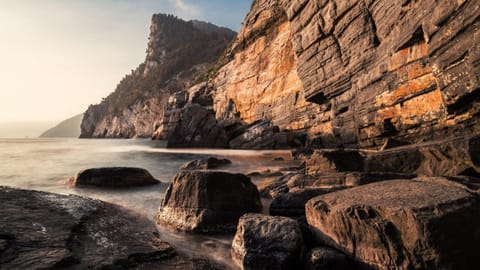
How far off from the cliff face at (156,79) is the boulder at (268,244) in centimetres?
7773

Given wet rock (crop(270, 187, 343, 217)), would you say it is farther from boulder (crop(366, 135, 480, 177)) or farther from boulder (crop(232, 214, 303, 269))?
boulder (crop(366, 135, 480, 177))

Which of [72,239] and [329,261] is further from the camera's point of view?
[72,239]

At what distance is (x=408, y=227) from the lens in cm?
309

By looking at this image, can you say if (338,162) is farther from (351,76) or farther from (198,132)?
(198,132)

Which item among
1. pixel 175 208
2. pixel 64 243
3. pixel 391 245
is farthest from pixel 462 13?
pixel 64 243

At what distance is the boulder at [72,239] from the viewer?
3.17m

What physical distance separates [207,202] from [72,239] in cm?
232

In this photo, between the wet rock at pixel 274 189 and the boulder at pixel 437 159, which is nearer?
the boulder at pixel 437 159

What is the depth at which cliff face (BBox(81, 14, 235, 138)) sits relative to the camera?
92.6m

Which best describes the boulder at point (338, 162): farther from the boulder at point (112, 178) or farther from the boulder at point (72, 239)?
the boulder at point (112, 178)

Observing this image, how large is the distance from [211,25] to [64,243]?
175597mm

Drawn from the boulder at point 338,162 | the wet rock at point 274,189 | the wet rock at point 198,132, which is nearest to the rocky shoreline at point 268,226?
the wet rock at point 274,189

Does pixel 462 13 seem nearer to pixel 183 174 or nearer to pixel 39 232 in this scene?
pixel 183 174

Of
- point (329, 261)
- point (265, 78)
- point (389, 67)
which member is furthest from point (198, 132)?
point (329, 261)
